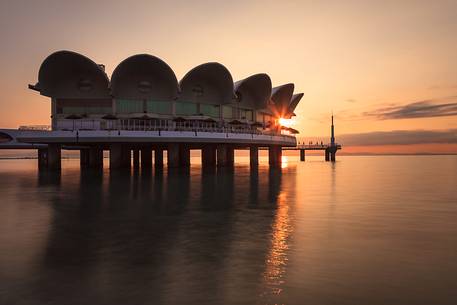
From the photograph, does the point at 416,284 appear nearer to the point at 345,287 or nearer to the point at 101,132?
the point at 345,287

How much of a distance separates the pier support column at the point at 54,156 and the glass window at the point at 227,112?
78.5 feet

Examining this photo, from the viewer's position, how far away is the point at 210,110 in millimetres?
57188

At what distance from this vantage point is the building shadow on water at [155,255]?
21.6 ft

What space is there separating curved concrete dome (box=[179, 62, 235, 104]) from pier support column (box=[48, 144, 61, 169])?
17440 mm

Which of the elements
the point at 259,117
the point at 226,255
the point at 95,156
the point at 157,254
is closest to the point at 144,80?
the point at 95,156

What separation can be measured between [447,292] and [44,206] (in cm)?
1699

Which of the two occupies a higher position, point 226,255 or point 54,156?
point 54,156

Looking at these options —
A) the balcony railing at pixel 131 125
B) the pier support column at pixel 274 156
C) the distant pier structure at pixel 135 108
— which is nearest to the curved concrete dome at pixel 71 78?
the distant pier structure at pixel 135 108

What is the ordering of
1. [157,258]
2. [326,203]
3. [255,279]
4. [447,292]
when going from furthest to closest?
[326,203] < [157,258] < [255,279] < [447,292]

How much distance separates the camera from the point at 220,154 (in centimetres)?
5584

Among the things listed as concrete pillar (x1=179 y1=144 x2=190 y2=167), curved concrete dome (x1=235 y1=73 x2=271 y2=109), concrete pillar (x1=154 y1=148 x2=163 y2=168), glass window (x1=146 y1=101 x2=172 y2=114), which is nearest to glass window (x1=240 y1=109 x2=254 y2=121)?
curved concrete dome (x1=235 y1=73 x2=271 y2=109)

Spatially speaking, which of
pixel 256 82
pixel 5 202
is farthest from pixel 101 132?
pixel 256 82

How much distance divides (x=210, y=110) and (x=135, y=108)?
37.3 ft

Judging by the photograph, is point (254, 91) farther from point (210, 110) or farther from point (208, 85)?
point (208, 85)
